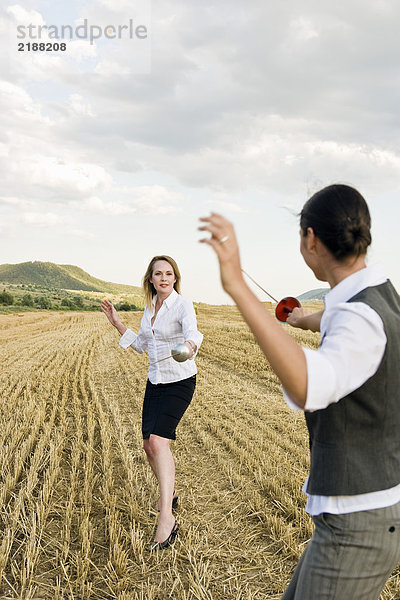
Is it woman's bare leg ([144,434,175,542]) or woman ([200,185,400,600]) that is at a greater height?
woman ([200,185,400,600])

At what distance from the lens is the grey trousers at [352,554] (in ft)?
5.11

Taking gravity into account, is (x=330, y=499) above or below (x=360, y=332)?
below

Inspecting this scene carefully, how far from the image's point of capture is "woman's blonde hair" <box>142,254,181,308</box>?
4875 mm

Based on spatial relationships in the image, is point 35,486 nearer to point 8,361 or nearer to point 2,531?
point 2,531

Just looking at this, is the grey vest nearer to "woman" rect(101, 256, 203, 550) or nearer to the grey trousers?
the grey trousers

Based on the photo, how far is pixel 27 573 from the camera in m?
3.71

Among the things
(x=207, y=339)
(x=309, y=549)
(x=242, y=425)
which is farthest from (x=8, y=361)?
(x=309, y=549)

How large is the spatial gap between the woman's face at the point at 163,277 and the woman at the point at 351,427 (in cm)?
312

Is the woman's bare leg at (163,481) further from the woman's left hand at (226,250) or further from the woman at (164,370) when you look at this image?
the woman's left hand at (226,250)

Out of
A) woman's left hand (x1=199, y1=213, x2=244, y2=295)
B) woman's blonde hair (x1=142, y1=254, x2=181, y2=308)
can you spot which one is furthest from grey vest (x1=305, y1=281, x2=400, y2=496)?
woman's blonde hair (x1=142, y1=254, x2=181, y2=308)

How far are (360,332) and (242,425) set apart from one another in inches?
266

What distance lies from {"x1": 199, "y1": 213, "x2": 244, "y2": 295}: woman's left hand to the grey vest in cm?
38

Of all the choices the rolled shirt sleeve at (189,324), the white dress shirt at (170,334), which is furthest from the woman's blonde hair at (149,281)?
the rolled shirt sleeve at (189,324)

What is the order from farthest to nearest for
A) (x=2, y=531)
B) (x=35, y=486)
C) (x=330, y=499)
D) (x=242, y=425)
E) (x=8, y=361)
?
(x=8, y=361), (x=242, y=425), (x=35, y=486), (x=2, y=531), (x=330, y=499)
